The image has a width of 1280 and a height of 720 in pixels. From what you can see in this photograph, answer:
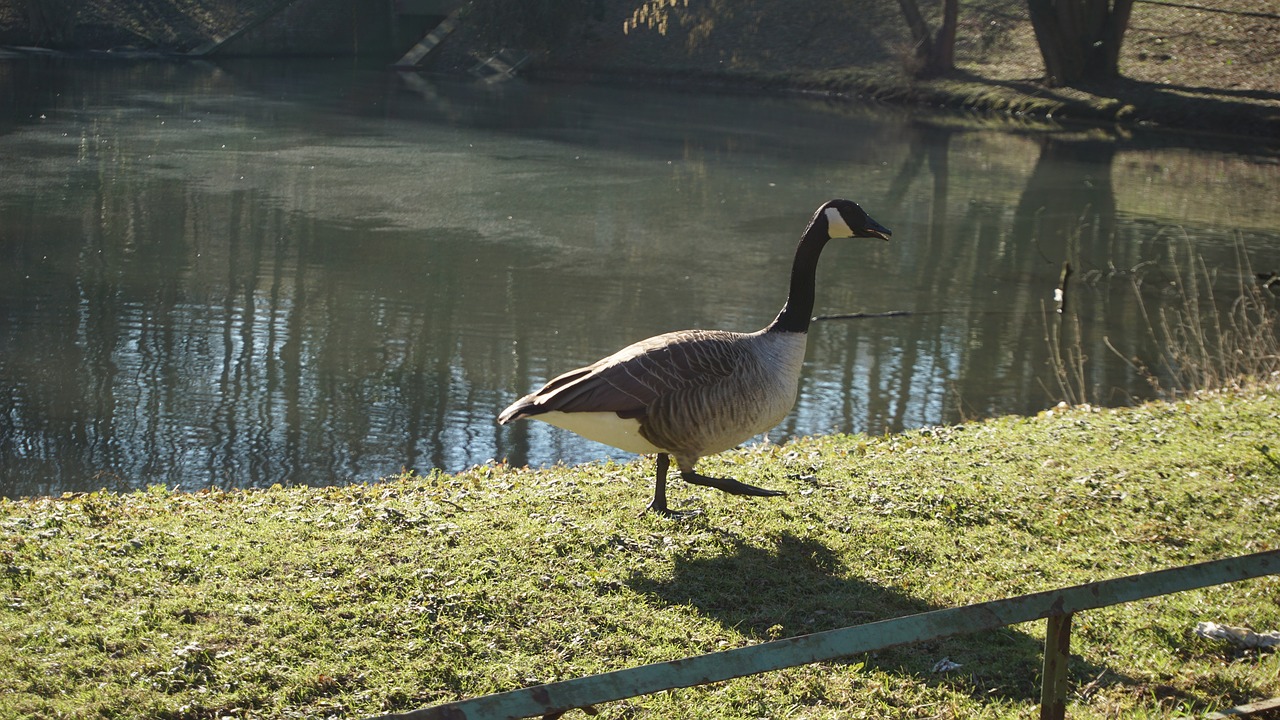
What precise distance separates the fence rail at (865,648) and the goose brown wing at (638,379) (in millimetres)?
2805

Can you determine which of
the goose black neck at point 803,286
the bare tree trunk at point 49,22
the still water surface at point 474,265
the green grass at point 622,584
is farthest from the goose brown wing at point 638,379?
the bare tree trunk at point 49,22

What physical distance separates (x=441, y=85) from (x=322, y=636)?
36.9 m

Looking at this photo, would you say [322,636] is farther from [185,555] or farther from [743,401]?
[743,401]

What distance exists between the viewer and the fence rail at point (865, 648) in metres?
2.69

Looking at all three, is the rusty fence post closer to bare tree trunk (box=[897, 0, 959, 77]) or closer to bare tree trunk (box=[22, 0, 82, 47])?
bare tree trunk (box=[897, 0, 959, 77])

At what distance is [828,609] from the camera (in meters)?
5.55

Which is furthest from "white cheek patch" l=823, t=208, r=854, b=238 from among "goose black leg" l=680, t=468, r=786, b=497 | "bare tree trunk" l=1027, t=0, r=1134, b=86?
"bare tree trunk" l=1027, t=0, r=1134, b=86

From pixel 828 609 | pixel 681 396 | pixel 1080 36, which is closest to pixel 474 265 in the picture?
pixel 681 396

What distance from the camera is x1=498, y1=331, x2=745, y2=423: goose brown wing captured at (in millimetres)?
6055

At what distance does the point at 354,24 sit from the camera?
5225 cm

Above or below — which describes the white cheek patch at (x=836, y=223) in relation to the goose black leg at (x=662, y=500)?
above

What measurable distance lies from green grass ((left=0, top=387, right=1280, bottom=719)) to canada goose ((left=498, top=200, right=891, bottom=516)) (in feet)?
1.74

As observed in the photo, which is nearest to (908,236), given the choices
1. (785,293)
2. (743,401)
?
(785,293)

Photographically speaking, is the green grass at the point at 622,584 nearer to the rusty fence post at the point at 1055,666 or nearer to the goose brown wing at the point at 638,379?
the goose brown wing at the point at 638,379
